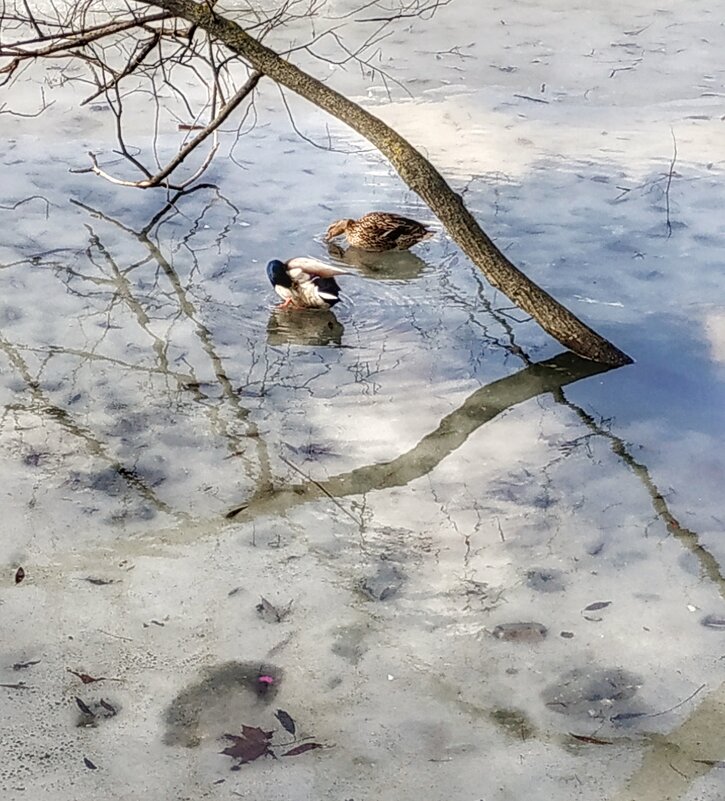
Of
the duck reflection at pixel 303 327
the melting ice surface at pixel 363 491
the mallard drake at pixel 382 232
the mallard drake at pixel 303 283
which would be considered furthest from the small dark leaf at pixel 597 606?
the mallard drake at pixel 382 232

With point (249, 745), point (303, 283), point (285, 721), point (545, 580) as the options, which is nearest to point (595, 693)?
point (545, 580)

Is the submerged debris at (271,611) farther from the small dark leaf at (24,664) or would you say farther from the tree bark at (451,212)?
the tree bark at (451,212)

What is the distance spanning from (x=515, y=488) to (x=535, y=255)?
2044 mm

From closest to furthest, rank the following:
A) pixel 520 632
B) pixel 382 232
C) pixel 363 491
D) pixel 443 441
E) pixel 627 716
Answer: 1. pixel 627 716
2. pixel 520 632
3. pixel 363 491
4. pixel 443 441
5. pixel 382 232

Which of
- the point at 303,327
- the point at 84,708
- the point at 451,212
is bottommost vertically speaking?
the point at 84,708

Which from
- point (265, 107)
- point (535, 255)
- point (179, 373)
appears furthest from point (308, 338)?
point (265, 107)

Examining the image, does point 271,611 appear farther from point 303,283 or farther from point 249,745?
point 303,283

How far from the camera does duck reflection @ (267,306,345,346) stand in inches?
199

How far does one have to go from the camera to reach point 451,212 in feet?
15.5

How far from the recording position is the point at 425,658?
3.25 m

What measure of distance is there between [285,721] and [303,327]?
97.7 inches

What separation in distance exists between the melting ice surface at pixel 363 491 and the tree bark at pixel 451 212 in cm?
15

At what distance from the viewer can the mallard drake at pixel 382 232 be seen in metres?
5.77

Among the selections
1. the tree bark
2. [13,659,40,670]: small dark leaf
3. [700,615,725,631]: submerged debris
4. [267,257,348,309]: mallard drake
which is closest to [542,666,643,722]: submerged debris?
[700,615,725,631]: submerged debris
